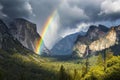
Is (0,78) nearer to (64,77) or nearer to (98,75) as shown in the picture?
(64,77)

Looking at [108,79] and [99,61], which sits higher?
[99,61]

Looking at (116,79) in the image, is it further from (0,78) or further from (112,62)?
(0,78)

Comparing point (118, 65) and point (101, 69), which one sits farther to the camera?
point (101, 69)

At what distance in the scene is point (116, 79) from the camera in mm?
144500

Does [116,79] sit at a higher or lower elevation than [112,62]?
lower

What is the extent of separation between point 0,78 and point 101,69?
61.0m

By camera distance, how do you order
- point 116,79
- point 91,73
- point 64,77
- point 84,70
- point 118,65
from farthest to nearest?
point 84,70, point 64,77, point 91,73, point 118,65, point 116,79

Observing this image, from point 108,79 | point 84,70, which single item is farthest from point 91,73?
point 84,70

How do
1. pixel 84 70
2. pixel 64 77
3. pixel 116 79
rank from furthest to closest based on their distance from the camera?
pixel 84 70
pixel 64 77
pixel 116 79

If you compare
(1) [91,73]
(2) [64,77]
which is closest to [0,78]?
(2) [64,77]

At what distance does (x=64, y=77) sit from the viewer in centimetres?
18038

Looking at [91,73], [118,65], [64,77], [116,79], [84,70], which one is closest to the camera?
[116,79]

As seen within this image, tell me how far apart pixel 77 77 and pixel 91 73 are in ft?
81.2

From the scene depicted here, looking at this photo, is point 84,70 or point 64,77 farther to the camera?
point 84,70
